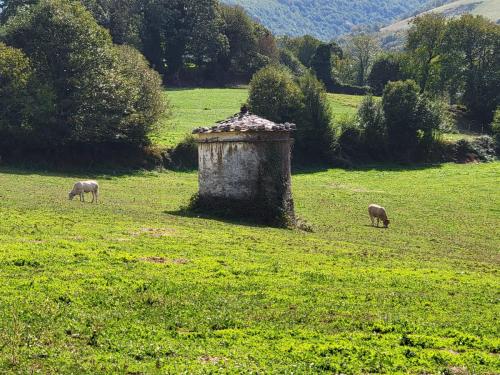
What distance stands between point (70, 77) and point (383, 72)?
80.1 m

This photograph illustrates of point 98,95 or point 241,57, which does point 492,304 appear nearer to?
point 98,95

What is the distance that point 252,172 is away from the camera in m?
30.7

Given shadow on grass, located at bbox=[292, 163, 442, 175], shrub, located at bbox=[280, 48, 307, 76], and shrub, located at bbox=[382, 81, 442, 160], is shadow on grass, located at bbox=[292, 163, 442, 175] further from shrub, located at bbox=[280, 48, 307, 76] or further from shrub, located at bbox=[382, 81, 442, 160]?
shrub, located at bbox=[280, 48, 307, 76]

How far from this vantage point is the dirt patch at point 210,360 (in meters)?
10.6

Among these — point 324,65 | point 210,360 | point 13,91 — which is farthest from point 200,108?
point 210,360

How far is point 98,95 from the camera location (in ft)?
171

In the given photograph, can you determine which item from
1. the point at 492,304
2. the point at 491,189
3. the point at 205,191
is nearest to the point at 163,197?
the point at 205,191

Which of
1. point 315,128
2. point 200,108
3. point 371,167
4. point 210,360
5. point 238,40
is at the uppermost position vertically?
point 238,40

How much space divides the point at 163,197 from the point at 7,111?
60.8 ft

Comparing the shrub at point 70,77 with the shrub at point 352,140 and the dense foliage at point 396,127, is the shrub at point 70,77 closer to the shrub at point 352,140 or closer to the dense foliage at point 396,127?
the shrub at point 352,140

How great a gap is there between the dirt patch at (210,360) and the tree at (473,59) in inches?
3513

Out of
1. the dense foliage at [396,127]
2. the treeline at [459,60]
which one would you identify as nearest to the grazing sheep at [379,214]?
the dense foliage at [396,127]

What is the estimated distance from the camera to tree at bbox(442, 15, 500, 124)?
9288cm

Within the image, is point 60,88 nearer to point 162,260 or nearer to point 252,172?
point 252,172
